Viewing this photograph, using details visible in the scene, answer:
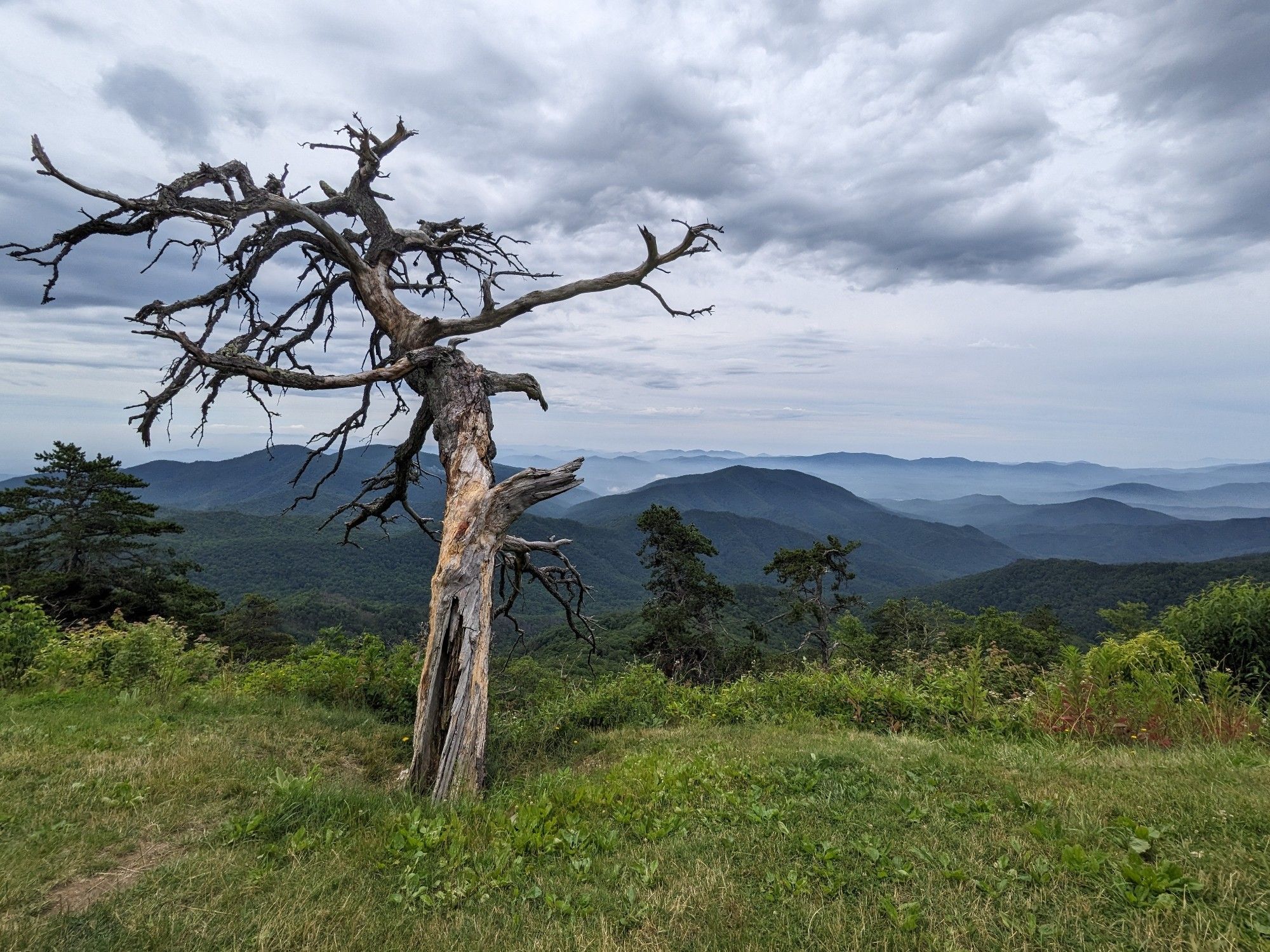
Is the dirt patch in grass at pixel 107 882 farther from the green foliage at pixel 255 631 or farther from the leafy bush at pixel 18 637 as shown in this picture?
the green foliage at pixel 255 631

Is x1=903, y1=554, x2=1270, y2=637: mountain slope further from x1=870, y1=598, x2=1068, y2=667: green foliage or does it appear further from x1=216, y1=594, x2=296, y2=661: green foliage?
x1=216, y1=594, x2=296, y2=661: green foliage

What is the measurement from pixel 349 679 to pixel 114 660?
345cm

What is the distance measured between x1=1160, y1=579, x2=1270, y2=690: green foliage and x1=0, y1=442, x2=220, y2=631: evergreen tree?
148 ft

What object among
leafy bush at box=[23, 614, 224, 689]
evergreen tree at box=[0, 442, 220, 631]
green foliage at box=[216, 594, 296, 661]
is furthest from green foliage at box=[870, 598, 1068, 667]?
evergreen tree at box=[0, 442, 220, 631]

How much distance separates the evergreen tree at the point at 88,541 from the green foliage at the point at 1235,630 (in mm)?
45222

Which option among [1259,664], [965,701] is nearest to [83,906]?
[965,701]

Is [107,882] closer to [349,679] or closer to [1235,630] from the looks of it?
[349,679]

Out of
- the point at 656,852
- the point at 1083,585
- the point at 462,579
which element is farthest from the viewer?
the point at 1083,585

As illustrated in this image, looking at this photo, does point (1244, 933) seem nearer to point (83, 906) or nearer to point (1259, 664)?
point (83, 906)

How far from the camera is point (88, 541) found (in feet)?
109

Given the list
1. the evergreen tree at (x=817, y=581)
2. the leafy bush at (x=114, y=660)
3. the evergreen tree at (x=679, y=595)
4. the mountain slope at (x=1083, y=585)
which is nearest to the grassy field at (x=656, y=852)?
the leafy bush at (x=114, y=660)

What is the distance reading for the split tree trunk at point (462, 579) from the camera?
19.0 feet

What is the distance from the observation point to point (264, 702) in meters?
8.23

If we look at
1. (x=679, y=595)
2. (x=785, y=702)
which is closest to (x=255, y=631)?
(x=679, y=595)
